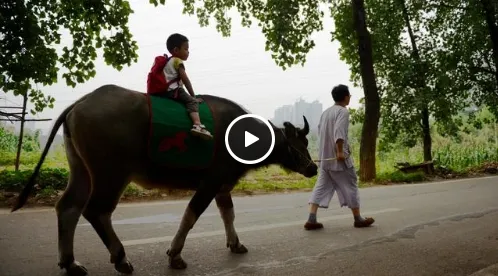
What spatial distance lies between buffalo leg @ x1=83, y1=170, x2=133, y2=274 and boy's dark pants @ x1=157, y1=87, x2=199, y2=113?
37.2 inches

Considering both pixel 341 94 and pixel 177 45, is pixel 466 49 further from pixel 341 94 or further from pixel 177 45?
pixel 177 45

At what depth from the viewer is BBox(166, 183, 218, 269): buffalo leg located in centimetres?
433

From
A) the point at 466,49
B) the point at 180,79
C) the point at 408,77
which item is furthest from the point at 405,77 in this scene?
the point at 180,79

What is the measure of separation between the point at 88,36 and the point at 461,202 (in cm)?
909

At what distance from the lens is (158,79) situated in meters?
4.52

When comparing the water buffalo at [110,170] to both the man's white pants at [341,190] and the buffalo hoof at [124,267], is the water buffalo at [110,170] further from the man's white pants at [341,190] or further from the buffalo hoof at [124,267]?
the man's white pants at [341,190]

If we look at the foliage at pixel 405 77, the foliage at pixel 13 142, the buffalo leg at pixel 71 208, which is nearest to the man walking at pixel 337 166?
the buffalo leg at pixel 71 208

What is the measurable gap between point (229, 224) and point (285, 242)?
0.89 m

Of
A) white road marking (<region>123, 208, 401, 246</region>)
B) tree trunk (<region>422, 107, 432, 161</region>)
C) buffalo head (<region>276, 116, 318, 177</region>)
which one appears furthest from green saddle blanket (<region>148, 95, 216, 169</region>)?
tree trunk (<region>422, 107, 432, 161</region>)

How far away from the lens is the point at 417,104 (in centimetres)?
1870

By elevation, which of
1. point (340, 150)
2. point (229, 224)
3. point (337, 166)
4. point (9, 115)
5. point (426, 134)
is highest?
point (9, 115)

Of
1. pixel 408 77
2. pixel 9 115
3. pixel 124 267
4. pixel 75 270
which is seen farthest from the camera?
pixel 408 77

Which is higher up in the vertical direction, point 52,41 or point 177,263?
point 52,41

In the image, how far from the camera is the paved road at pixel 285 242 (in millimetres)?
4375
